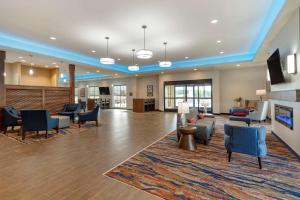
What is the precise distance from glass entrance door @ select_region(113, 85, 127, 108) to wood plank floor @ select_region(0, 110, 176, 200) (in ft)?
38.0

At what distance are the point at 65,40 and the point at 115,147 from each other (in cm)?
495

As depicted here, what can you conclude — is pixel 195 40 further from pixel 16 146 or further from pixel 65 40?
pixel 16 146

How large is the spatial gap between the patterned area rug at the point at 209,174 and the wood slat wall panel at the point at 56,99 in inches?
273

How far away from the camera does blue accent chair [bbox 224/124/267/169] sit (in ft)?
10.4

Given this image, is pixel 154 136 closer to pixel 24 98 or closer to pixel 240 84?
pixel 24 98

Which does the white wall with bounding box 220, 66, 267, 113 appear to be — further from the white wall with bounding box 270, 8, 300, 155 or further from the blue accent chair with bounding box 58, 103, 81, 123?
the blue accent chair with bounding box 58, 103, 81, 123

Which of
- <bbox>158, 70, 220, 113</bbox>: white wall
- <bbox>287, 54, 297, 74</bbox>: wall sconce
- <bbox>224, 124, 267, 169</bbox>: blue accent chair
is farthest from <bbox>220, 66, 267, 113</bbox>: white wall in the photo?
<bbox>224, 124, 267, 169</bbox>: blue accent chair

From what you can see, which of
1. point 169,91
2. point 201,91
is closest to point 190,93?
point 201,91

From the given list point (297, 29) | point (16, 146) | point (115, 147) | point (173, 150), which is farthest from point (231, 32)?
point (16, 146)

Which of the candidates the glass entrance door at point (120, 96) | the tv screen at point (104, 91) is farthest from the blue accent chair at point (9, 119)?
the tv screen at point (104, 91)

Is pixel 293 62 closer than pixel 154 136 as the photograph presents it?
Yes

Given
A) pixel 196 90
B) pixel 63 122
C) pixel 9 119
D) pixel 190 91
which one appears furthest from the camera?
pixel 190 91

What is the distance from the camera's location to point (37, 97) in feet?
26.8

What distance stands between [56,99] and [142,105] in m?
6.64
